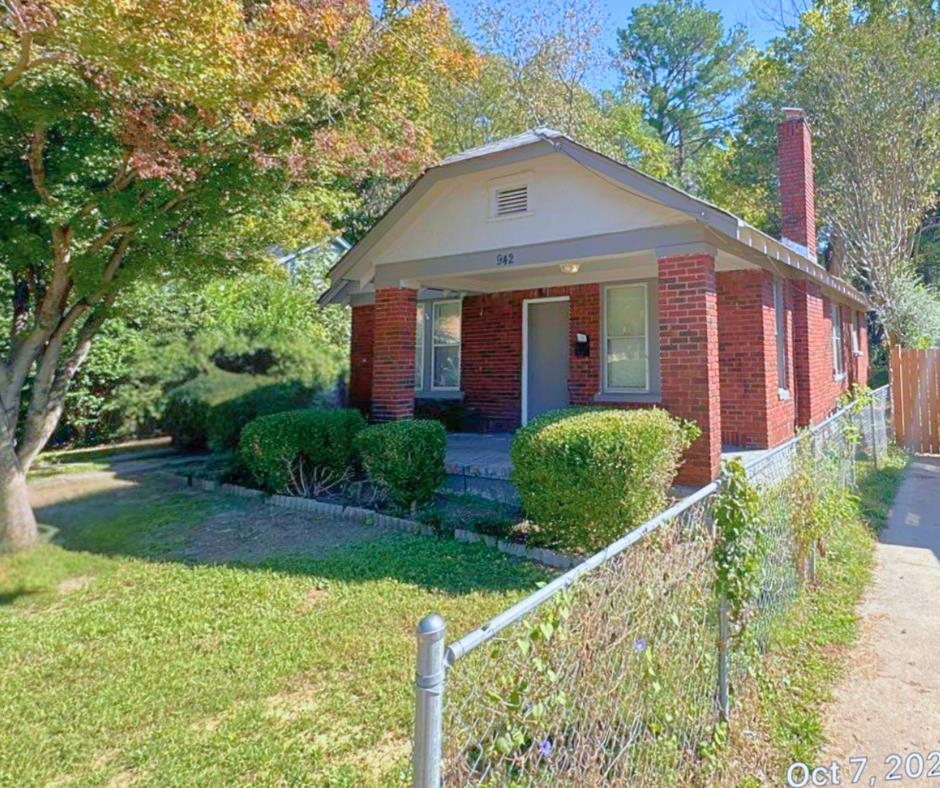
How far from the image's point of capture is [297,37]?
20.2 feet

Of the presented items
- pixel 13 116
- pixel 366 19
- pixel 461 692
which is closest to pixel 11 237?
pixel 13 116

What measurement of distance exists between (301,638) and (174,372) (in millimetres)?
9842

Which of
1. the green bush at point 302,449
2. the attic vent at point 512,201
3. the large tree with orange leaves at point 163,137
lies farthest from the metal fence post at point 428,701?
the attic vent at point 512,201

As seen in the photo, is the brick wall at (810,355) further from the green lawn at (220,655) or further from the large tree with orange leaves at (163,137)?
the green lawn at (220,655)

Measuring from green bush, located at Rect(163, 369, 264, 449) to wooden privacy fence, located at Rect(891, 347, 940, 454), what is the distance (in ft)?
41.5

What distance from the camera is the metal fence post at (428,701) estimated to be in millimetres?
1476

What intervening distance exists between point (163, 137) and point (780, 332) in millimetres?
9133

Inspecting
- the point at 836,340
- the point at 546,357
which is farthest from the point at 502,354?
the point at 836,340

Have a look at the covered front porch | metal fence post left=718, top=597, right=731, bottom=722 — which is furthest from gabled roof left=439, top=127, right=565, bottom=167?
metal fence post left=718, top=597, right=731, bottom=722

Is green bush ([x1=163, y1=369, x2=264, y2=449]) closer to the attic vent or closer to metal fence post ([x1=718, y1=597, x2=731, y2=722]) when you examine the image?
the attic vent

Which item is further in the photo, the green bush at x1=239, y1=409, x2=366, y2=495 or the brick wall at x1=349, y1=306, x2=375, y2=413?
the brick wall at x1=349, y1=306, x2=375, y2=413

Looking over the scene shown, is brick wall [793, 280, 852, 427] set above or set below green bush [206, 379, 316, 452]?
above

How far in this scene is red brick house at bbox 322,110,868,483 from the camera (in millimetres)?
6734

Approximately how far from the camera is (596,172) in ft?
22.8
